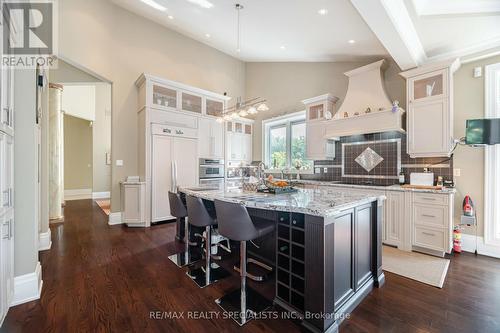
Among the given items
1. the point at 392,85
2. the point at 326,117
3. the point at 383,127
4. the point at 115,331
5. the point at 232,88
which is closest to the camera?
the point at 115,331

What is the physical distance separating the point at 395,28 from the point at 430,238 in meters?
2.75

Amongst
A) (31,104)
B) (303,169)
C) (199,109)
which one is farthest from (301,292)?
(199,109)

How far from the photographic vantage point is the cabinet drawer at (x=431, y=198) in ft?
9.61

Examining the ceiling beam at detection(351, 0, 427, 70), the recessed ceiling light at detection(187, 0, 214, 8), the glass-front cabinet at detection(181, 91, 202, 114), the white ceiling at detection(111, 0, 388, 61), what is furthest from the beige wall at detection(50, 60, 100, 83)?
the ceiling beam at detection(351, 0, 427, 70)

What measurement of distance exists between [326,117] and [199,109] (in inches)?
110

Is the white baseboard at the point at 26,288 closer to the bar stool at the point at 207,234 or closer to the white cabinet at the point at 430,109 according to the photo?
the bar stool at the point at 207,234

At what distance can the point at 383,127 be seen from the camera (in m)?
3.56

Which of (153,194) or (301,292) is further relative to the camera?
(153,194)

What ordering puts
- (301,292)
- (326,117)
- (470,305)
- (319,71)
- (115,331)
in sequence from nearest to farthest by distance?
(115,331), (301,292), (470,305), (326,117), (319,71)

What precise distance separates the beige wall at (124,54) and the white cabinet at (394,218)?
482 cm

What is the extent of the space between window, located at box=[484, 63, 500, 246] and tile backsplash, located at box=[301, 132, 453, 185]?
40 cm

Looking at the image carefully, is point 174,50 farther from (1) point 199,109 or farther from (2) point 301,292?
(2) point 301,292

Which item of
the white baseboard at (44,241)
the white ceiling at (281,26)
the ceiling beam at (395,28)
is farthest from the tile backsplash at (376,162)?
the white baseboard at (44,241)

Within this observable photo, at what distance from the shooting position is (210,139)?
17.3ft
